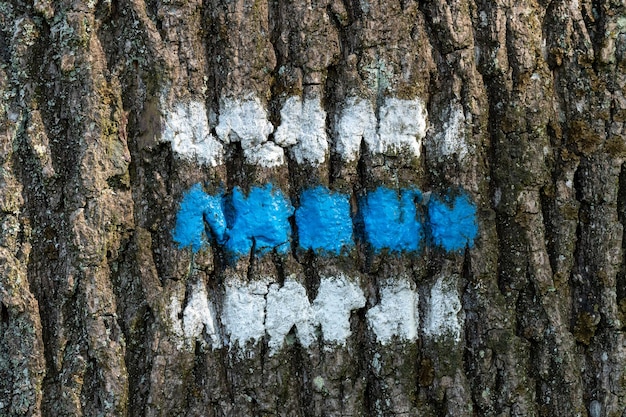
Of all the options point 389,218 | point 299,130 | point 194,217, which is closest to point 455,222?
point 389,218

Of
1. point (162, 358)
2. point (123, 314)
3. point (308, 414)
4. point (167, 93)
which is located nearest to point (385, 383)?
point (308, 414)

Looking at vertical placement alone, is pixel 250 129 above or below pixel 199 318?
above

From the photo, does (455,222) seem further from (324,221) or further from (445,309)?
(324,221)

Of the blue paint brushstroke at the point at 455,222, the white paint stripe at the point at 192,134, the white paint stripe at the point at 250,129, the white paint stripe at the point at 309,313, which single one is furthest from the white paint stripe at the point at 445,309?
the white paint stripe at the point at 192,134

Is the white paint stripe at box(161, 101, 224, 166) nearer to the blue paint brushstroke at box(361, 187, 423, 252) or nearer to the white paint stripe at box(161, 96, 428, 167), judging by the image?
the white paint stripe at box(161, 96, 428, 167)

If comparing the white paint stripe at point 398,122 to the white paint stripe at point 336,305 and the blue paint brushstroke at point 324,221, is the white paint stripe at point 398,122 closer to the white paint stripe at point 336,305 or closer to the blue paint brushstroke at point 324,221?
the blue paint brushstroke at point 324,221

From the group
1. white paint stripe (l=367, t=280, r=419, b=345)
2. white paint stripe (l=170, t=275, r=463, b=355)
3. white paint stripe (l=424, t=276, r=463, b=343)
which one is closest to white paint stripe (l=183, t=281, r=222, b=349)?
white paint stripe (l=170, t=275, r=463, b=355)
